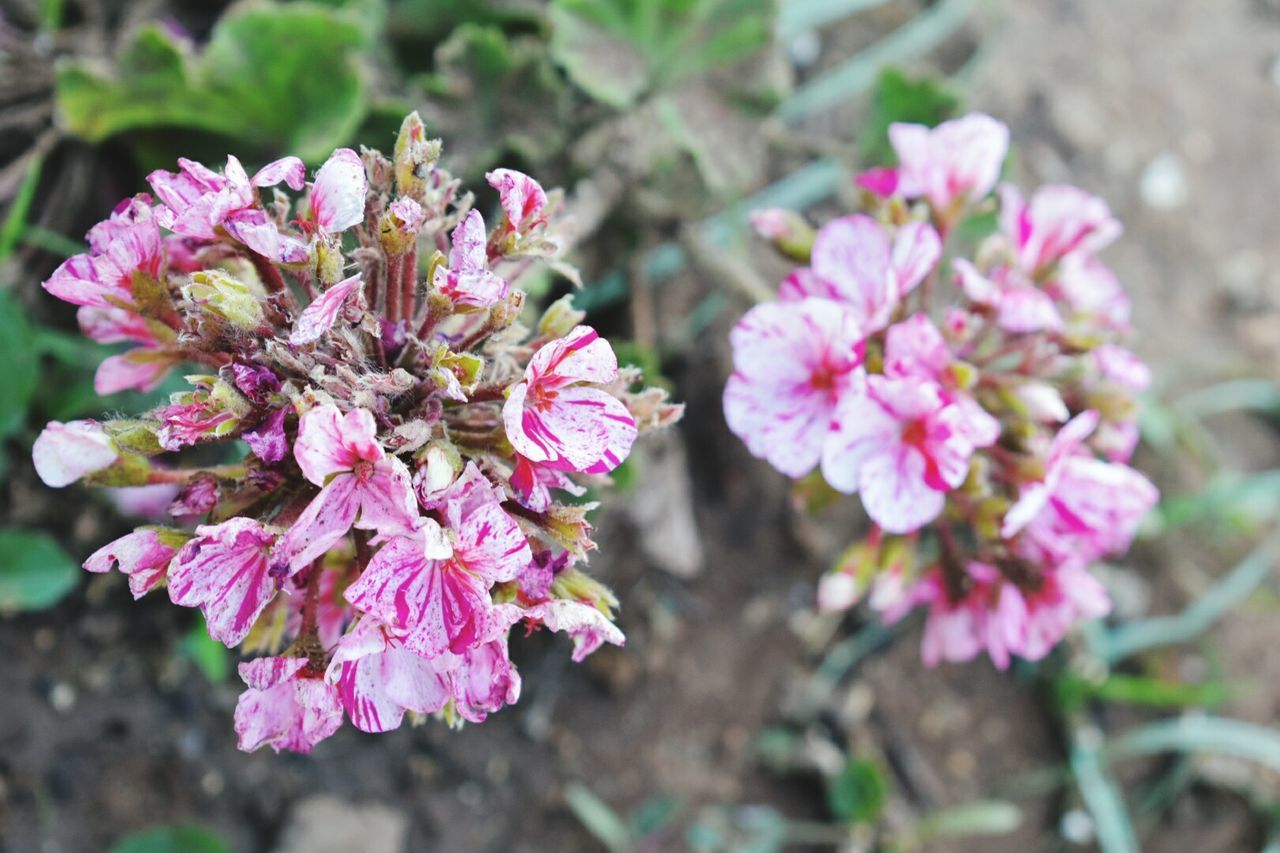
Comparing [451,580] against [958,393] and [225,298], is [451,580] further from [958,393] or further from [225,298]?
[958,393]

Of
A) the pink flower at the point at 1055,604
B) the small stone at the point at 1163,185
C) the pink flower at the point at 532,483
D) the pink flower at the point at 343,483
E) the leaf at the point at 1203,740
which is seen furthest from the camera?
→ the small stone at the point at 1163,185

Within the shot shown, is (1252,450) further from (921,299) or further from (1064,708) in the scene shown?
(921,299)

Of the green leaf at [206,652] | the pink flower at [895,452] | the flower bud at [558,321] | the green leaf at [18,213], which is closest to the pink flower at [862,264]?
the pink flower at [895,452]

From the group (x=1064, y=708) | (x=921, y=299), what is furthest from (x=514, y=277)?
(x=1064, y=708)

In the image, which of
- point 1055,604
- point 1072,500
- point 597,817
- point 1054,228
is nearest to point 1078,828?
point 597,817

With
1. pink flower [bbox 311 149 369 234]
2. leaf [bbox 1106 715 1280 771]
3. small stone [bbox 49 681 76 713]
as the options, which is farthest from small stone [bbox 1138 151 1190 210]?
small stone [bbox 49 681 76 713]

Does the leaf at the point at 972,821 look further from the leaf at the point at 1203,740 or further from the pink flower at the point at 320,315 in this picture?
the pink flower at the point at 320,315

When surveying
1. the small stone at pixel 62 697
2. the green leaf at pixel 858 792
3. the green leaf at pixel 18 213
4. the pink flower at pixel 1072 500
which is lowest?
the green leaf at pixel 858 792
